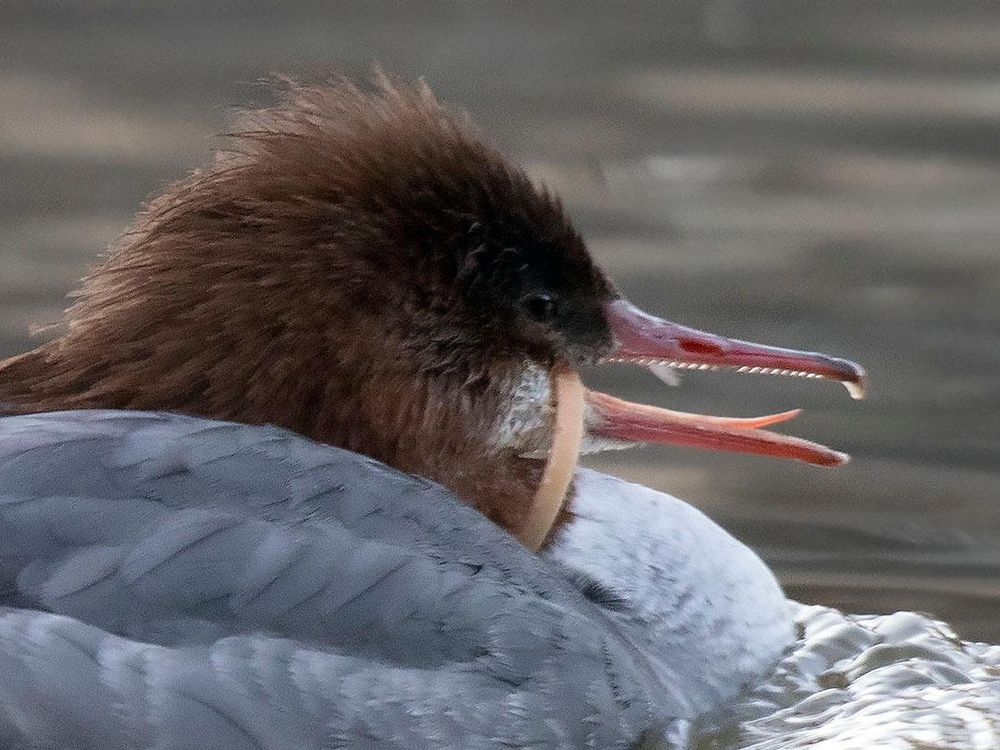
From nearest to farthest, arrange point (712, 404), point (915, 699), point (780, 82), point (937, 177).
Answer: point (915, 699), point (712, 404), point (937, 177), point (780, 82)

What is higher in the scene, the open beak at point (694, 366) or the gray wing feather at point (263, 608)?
the open beak at point (694, 366)

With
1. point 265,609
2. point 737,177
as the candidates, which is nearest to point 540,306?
point 265,609

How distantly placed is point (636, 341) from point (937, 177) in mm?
3070

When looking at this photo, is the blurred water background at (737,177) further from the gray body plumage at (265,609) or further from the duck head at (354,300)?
the gray body plumage at (265,609)

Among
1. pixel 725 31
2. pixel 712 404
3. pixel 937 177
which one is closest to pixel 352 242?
pixel 712 404

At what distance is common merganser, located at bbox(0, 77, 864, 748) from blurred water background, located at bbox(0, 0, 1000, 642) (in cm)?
94

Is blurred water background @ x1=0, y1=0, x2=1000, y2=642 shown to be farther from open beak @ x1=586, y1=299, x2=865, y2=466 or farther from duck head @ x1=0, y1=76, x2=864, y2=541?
duck head @ x1=0, y1=76, x2=864, y2=541

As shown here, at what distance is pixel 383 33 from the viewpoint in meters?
8.05

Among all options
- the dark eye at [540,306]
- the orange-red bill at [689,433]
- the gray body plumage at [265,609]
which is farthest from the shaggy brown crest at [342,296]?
the orange-red bill at [689,433]

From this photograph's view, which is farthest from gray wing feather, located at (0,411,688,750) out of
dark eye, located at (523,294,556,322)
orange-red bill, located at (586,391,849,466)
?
orange-red bill, located at (586,391,849,466)

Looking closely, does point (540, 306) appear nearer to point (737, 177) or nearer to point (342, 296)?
point (342, 296)

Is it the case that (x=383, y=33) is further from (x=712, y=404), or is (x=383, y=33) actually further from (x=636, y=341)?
(x=636, y=341)

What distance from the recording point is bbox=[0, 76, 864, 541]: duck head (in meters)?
4.10

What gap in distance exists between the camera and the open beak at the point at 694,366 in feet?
14.9
